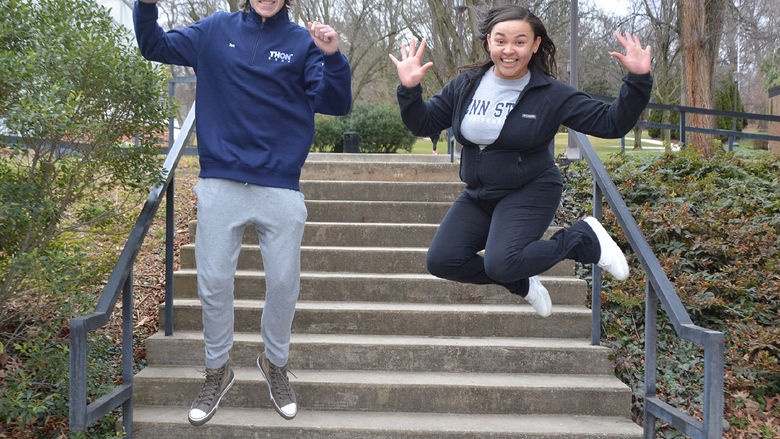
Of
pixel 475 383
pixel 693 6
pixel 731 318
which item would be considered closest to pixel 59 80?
pixel 475 383

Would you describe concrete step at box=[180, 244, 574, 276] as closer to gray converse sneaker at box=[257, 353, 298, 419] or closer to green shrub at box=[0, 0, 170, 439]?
green shrub at box=[0, 0, 170, 439]

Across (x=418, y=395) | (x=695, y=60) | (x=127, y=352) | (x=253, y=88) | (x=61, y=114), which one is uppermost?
(x=695, y=60)

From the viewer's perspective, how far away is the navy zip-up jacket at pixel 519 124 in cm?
335

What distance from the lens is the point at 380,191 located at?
19.8ft

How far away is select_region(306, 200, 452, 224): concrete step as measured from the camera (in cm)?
562

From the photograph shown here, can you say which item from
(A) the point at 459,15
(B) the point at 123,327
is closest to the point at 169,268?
(B) the point at 123,327

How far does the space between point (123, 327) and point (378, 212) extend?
249cm

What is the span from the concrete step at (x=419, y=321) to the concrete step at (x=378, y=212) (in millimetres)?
1303

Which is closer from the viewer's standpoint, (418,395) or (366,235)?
(418,395)

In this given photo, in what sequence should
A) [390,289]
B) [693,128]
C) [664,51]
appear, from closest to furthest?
[390,289]
[693,128]
[664,51]

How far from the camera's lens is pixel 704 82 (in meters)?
13.9

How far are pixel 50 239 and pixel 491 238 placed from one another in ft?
7.42

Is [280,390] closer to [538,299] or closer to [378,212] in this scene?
[538,299]

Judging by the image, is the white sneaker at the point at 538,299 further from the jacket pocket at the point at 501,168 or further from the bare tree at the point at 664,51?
the bare tree at the point at 664,51
